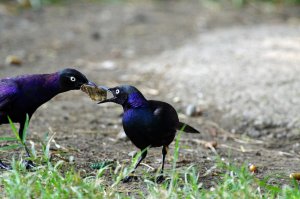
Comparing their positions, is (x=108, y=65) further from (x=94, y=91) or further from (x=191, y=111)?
(x=94, y=91)

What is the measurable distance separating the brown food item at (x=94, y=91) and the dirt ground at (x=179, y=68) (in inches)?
19.0

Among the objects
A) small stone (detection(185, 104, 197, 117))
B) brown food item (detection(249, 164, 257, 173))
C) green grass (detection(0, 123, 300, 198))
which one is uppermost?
green grass (detection(0, 123, 300, 198))

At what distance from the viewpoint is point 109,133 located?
642cm

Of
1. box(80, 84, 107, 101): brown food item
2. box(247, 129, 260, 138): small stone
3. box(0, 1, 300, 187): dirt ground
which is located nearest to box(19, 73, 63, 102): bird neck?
box(80, 84, 107, 101): brown food item

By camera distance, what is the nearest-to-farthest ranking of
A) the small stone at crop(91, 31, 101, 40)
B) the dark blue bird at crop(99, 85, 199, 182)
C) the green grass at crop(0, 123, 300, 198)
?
the green grass at crop(0, 123, 300, 198) → the dark blue bird at crop(99, 85, 199, 182) → the small stone at crop(91, 31, 101, 40)

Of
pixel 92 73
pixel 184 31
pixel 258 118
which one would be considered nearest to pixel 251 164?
pixel 258 118

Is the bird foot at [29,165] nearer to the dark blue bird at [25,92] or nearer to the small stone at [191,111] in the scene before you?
the dark blue bird at [25,92]

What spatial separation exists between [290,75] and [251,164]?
9.03 feet

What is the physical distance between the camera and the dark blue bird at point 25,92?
493cm

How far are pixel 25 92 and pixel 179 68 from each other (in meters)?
3.99

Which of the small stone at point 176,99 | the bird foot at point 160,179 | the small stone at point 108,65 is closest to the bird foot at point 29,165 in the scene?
the bird foot at point 160,179

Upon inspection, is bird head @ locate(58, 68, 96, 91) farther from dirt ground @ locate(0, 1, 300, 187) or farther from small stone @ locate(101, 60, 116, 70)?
small stone @ locate(101, 60, 116, 70)

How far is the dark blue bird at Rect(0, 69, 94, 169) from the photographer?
16.2 ft

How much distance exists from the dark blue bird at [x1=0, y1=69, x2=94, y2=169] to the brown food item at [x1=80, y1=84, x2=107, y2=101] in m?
0.14
